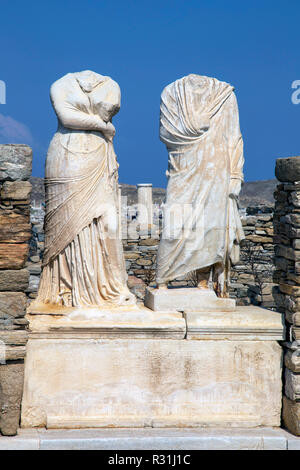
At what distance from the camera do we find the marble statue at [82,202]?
803cm

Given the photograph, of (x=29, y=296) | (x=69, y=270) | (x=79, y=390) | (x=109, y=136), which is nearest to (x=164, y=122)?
(x=109, y=136)

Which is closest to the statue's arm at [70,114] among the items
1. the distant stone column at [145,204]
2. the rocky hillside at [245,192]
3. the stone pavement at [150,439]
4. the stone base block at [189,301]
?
the stone base block at [189,301]

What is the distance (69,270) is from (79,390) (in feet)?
3.87

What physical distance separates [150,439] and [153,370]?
0.68 m

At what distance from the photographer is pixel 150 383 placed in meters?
7.87

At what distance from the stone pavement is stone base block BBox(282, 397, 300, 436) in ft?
0.28

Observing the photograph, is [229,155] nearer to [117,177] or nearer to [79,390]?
[117,177]

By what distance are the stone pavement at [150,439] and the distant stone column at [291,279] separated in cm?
32

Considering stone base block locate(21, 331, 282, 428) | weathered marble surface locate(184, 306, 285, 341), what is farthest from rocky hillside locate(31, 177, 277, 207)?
stone base block locate(21, 331, 282, 428)

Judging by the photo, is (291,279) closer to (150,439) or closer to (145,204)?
(150,439)

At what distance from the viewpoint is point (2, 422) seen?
744cm

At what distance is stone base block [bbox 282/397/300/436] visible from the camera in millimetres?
7754
